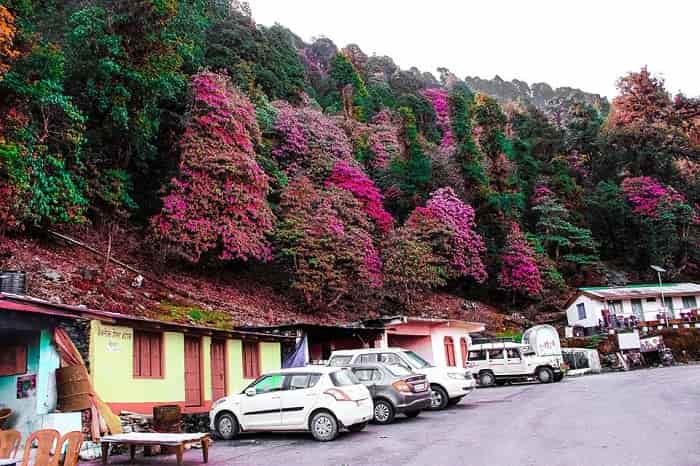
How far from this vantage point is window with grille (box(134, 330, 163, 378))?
520 inches

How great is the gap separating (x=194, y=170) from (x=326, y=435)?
62.0 feet

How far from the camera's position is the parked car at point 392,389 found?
1382 centimetres

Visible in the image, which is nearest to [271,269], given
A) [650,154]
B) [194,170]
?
[194,170]

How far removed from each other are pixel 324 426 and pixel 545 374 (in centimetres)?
1725

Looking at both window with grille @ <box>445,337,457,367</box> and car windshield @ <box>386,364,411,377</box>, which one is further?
window with grille @ <box>445,337,457,367</box>

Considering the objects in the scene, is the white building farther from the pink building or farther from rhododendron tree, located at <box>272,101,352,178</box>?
rhododendron tree, located at <box>272,101,352,178</box>

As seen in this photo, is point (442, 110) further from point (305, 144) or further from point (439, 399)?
point (439, 399)

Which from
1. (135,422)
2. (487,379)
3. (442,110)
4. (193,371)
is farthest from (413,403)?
(442,110)

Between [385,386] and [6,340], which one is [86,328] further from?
[385,386]

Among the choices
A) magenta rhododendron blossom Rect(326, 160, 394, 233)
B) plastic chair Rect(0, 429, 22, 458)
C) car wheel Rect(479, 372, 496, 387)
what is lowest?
car wheel Rect(479, 372, 496, 387)

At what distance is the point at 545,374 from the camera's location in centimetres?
2584

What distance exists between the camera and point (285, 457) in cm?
960

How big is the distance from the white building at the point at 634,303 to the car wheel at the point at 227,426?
34.7m

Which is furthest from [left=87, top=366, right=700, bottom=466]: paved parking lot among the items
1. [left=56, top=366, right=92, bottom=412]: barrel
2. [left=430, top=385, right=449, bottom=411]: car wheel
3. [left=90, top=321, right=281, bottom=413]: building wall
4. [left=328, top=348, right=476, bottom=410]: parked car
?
[left=90, top=321, right=281, bottom=413]: building wall
